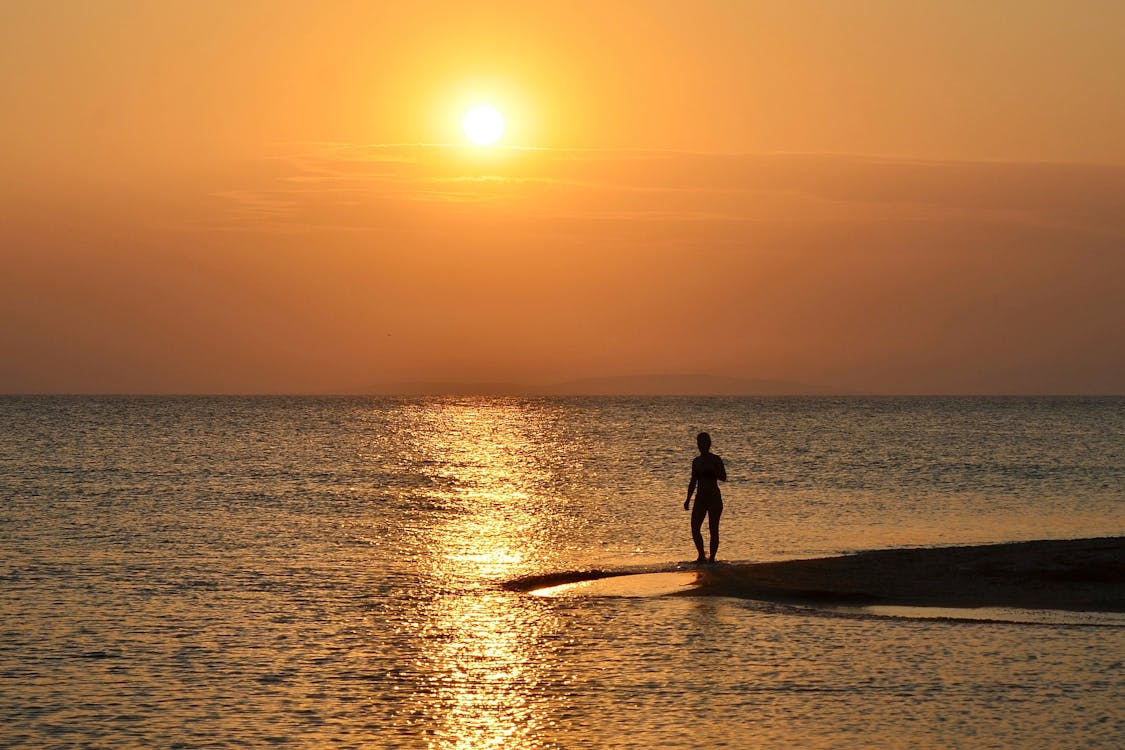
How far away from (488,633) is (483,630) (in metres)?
0.28

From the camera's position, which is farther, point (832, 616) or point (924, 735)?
point (832, 616)

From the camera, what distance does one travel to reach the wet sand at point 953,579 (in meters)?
21.9

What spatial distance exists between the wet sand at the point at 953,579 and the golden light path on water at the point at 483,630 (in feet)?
11.9

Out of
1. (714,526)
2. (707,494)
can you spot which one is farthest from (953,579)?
(707,494)

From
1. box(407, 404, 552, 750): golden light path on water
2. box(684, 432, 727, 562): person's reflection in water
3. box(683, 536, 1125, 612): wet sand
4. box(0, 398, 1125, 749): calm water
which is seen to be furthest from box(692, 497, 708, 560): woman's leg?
box(407, 404, 552, 750): golden light path on water

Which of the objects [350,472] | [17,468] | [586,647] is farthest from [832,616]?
[17,468]

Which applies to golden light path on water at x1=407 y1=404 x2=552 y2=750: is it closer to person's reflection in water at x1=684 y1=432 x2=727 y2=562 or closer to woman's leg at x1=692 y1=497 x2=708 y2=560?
woman's leg at x1=692 y1=497 x2=708 y2=560

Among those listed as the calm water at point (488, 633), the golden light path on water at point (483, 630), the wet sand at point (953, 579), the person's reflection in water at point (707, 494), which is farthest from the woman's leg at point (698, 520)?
the golden light path on water at point (483, 630)

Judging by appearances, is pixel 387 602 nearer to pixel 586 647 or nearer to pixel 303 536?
pixel 586 647

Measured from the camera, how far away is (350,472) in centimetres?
6200

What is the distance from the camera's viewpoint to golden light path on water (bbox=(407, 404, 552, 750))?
14203 millimetres

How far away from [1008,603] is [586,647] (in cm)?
738

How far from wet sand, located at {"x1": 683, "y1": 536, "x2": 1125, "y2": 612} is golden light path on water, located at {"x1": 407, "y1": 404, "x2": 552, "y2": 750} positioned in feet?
11.9

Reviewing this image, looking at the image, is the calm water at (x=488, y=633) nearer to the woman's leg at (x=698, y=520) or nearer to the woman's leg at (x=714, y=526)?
the woman's leg at (x=698, y=520)
